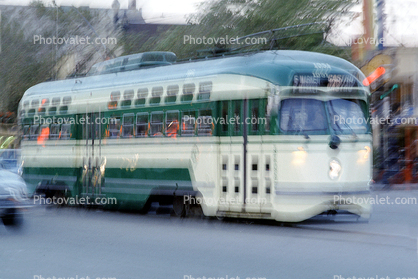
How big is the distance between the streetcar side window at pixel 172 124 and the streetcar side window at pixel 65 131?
3.81 meters

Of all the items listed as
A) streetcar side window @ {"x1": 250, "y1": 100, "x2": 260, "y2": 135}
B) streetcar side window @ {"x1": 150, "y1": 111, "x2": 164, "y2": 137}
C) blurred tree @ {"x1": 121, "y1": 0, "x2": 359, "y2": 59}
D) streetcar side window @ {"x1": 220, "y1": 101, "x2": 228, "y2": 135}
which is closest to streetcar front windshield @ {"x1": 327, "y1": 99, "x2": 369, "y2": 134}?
streetcar side window @ {"x1": 250, "y1": 100, "x2": 260, "y2": 135}

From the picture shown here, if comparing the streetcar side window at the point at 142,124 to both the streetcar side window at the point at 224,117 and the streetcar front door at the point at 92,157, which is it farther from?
the streetcar side window at the point at 224,117

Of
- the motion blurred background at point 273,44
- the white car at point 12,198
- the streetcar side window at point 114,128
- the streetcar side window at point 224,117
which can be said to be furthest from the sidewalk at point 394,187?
the white car at point 12,198

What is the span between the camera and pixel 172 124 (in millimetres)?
13633

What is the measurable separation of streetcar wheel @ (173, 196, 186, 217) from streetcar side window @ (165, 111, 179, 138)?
4.28 feet

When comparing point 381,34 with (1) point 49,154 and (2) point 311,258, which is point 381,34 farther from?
(2) point 311,258

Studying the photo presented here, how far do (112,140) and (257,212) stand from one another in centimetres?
454

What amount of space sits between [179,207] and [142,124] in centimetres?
202

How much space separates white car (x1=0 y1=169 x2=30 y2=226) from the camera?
40.8 ft

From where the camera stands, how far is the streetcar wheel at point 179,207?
13.6 m

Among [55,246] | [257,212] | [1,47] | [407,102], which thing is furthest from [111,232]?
[1,47]

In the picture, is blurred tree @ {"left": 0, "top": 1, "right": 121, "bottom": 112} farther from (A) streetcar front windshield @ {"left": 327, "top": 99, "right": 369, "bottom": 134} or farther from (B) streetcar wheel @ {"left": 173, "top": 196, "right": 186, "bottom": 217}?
(A) streetcar front windshield @ {"left": 327, "top": 99, "right": 369, "bottom": 134}

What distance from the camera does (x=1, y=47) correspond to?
38.8 m

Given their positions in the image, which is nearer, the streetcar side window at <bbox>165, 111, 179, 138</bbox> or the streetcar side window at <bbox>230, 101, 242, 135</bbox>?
the streetcar side window at <bbox>230, 101, 242, 135</bbox>
